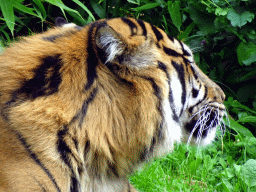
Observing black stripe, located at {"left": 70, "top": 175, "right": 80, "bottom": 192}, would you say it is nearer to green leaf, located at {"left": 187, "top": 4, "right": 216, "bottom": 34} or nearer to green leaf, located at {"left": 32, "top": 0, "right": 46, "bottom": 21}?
green leaf, located at {"left": 32, "top": 0, "right": 46, "bottom": 21}

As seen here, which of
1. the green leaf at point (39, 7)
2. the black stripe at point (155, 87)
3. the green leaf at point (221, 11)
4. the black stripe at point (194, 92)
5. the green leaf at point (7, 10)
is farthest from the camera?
the green leaf at point (221, 11)

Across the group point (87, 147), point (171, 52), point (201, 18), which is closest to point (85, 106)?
point (87, 147)

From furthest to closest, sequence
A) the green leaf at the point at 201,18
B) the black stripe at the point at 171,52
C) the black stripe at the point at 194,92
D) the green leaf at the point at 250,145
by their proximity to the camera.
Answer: the green leaf at the point at 201,18 < the green leaf at the point at 250,145 < the black stripe at the point at 194,92 < the black stripe at the point at 171,52

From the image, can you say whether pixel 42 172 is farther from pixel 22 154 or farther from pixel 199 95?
pixel 199 95

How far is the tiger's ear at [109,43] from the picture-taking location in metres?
1.52

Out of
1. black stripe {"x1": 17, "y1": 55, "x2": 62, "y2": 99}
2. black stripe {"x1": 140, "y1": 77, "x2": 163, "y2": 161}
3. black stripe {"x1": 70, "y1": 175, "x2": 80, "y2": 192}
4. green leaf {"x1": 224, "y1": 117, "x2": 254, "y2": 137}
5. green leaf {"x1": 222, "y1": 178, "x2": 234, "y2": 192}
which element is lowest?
green leaf {"x1": 222, "y1": 178, "x2": 234, "y2": 192}

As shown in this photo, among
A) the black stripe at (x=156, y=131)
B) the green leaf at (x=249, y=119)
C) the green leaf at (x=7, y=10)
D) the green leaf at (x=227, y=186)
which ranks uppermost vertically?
the green leaf at (x=7, y=10)

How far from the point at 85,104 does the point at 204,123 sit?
743 millimetres

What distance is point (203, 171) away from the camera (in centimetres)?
263

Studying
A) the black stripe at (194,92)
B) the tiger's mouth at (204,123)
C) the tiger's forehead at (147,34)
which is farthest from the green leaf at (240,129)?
the tiger's forehead at (147,34)

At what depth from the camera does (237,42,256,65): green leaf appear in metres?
2.98

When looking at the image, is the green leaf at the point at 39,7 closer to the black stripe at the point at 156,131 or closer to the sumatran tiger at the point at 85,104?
the sumatran tiger at the point at 85,104

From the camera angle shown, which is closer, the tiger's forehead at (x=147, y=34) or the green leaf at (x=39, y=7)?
the tiger's forehead at (x=147, y=34)

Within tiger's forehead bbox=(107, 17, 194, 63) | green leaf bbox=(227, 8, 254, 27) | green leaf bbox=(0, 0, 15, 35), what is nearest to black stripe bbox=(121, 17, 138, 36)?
tiger's forehead bbox=(107, 17, 194, 63)
